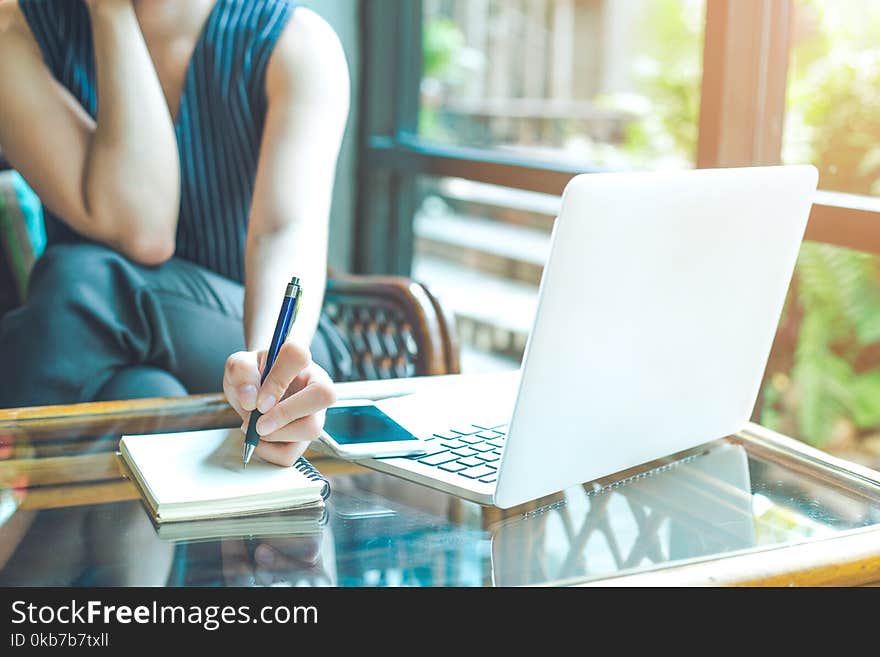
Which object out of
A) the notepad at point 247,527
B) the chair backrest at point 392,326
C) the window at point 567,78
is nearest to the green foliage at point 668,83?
the window at point 567,78

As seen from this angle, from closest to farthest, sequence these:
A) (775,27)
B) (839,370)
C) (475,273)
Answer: (775,27) < (839,370) < (475,273)

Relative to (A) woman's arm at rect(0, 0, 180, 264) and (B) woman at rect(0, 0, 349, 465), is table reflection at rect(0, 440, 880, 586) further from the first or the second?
(A) woman's arm at rect(0, 0, 180, 264)

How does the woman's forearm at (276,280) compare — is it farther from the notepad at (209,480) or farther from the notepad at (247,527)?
the notepad at (247,527)

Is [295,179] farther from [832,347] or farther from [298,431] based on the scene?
[832,347]

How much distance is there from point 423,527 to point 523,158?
1.53m

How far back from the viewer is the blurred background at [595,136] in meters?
1.56

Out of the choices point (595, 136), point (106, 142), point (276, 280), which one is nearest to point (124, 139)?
point (106, 142)

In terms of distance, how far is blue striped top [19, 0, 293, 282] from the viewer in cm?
152

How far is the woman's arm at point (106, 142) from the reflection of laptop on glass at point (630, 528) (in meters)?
0.85

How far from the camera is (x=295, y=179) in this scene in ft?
4.39

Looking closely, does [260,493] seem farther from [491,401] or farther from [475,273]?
[475,273]

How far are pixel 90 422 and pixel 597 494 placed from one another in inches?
19.6
